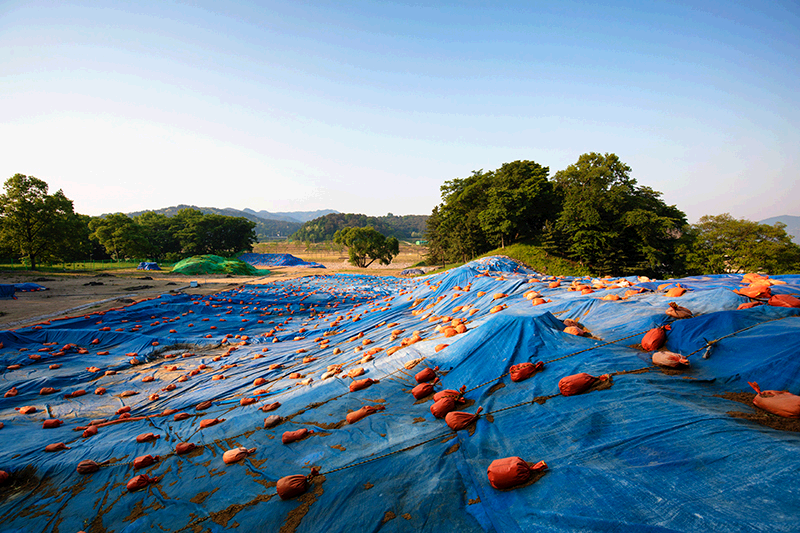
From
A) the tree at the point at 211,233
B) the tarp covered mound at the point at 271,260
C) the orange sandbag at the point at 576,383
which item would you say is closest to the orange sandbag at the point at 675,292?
the orange sandbag at the point at 576,383

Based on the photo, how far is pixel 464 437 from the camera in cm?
247

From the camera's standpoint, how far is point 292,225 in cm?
18438

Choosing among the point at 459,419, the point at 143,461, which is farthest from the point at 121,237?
the point at 459,419

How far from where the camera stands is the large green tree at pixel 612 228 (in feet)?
76.3

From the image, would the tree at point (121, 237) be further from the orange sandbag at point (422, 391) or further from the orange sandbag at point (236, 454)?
the orange sandbag at point (422, 391)

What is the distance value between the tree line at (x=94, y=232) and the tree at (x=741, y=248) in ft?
169

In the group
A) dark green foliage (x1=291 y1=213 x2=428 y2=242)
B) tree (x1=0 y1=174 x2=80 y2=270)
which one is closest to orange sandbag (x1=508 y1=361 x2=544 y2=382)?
tree (x1=0 y1=174 x2=80 y2=270)

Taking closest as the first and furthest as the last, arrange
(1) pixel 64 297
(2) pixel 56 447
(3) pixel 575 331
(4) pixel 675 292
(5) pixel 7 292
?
(2) pixel 56 447 < (3) pixel 575 331 < (4) pixel 675 292 < (5) pixel 7 292 < (1) pixel 64 297

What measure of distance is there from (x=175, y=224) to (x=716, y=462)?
2220 inches

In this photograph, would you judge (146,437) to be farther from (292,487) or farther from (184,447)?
(292,487)

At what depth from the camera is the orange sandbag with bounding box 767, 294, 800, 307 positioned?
126 inches

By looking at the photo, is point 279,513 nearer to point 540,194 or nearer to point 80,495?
point 80,495

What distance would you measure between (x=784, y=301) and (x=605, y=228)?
2442cm

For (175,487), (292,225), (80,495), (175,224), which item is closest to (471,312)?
(175,487)
